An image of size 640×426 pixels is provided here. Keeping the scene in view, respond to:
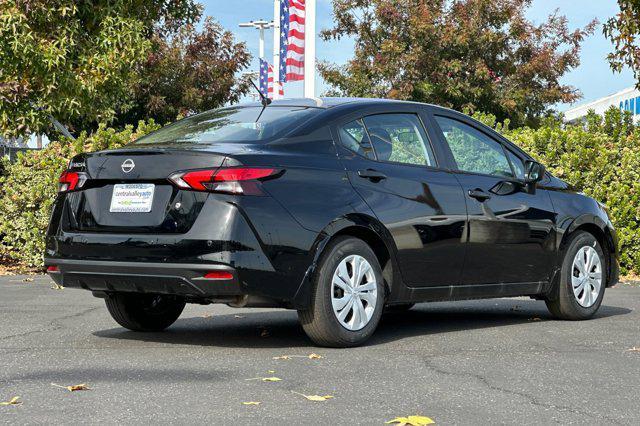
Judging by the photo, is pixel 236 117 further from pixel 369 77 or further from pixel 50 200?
Answer: pixel 369 77

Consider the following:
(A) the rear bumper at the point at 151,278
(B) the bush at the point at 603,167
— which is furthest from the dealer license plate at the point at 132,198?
(B) the bush at the point at 603,167

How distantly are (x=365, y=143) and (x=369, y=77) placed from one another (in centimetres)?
3043

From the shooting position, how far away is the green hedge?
45.6 ft

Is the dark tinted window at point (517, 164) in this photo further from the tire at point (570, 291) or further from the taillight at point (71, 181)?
the taillight at point (71, 181)

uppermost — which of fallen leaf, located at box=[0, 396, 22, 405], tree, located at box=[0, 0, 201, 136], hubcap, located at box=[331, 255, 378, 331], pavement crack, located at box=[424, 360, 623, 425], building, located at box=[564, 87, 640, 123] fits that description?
building, located at box=[564, 87, 640, 123]

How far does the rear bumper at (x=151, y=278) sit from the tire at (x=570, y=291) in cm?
330

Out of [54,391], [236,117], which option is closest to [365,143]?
[236,117]

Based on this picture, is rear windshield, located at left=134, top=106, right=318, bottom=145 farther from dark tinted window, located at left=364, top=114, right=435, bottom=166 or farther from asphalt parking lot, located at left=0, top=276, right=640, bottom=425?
asphalt parking lot, located at left=0, top=276, right=640, bottom=425

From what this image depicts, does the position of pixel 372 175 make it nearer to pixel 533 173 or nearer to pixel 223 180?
pixel 223 180

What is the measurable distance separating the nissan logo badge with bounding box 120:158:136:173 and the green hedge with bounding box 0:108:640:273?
709cm

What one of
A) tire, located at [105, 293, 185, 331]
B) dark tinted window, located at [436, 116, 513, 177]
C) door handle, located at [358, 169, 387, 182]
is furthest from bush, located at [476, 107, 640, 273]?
tire, located at [105, 293, 185, 331]

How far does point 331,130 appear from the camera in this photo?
7.38 meters

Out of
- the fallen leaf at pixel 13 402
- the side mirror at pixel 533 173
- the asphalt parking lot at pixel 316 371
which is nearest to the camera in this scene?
the asphalt parking lot at pixel 316 371

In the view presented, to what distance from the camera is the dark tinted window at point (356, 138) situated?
24.4ft
